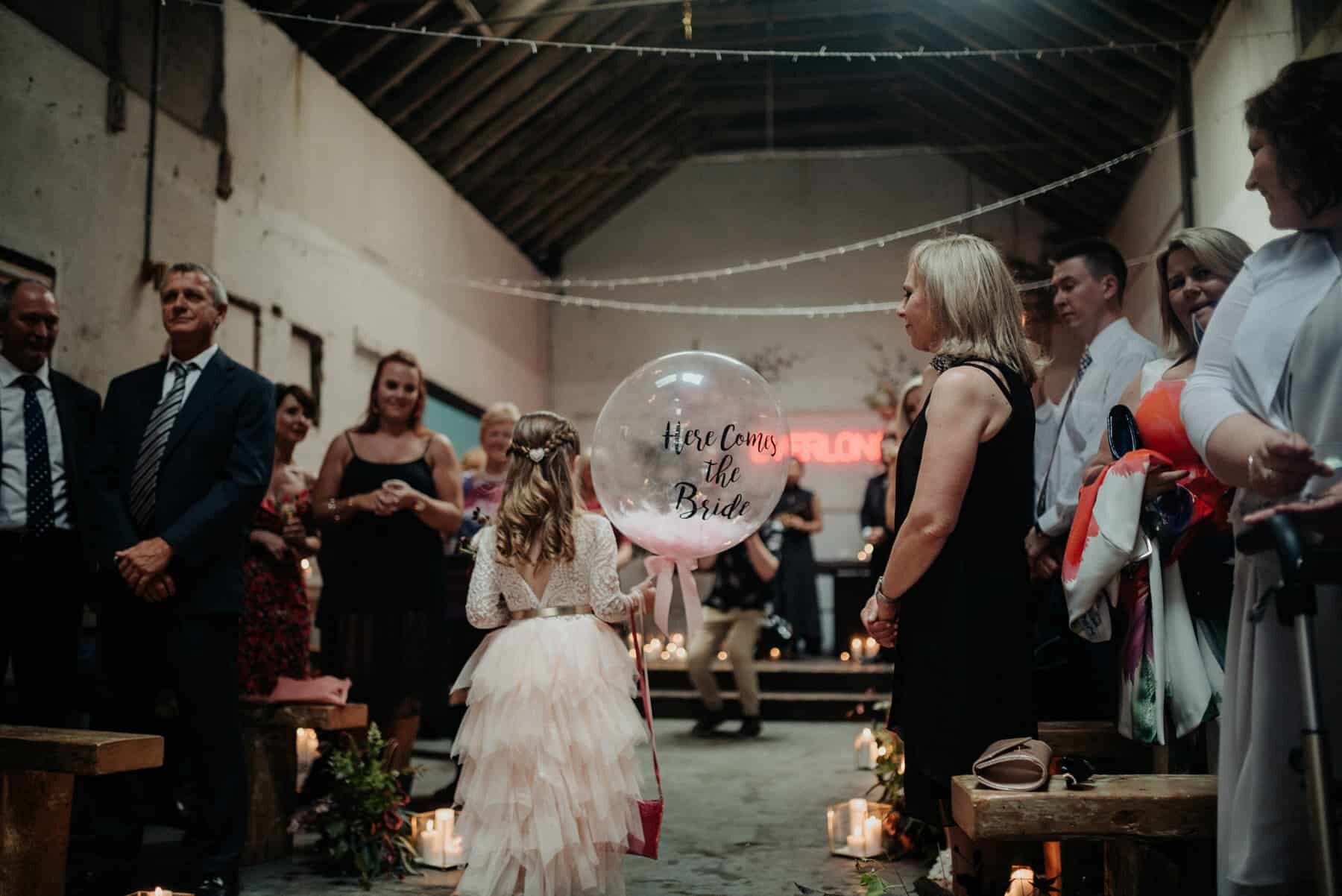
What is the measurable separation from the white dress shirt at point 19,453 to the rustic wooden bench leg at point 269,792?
0.87 m

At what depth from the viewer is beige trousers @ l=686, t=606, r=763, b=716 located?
21.6 ft

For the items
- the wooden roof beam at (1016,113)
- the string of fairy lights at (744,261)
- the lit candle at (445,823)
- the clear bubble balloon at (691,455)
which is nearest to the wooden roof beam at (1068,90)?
the string of fairy lights at (744,261)

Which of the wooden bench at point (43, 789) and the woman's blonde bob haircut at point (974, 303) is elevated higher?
the woman's blonde bob haircut at point (974, 303)

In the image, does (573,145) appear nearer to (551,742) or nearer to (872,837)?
(872,837)

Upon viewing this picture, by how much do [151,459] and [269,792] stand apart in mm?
1126

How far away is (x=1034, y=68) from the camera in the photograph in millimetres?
8055

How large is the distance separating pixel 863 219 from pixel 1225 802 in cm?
1086

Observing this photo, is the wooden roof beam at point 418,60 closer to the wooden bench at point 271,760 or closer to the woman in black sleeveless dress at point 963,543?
the wooden bench at point 271,760

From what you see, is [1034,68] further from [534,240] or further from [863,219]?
[534,240]

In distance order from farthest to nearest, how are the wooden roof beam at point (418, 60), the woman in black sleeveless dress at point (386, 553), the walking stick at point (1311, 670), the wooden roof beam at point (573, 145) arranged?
the wooden roof beam at point (573, 145) → the wooden roof beam at point (418, 60) → the woman in black sleeveless dress at point (386, 553) → the walking stick at point (1311, 670)

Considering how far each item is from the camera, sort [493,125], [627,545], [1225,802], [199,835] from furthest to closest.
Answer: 1. [493,125]
2. [627,545]
3. [199,835]
4. [1225,802]

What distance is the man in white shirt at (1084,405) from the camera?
289cm

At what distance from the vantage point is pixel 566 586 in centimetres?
295

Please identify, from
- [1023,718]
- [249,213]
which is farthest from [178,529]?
[249,213]
